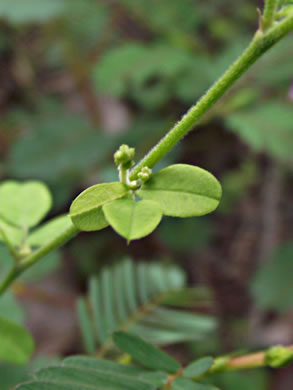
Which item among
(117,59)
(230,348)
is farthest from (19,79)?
(230,348)

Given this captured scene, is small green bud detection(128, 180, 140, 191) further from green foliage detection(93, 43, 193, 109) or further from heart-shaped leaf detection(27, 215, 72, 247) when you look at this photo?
green foliage detection(93, 43, 193, 109)

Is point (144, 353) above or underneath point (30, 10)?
underneath

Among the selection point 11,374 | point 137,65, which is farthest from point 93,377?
point 137,65

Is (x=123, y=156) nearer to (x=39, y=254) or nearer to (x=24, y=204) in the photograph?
(x=39, y=254)

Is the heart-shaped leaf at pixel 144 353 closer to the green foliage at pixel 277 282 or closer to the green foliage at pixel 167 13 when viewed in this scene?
the green foliage at pixel 277 282

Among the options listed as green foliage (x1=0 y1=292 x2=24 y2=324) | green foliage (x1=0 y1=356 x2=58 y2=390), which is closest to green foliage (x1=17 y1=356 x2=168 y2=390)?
green foliage (x1=0 y1=356 x2=58 y2=390)

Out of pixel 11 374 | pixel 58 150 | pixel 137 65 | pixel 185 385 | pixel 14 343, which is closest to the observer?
pixel 185 385

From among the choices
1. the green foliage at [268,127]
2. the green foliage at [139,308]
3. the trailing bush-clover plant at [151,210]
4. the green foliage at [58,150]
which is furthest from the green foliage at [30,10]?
the trailing bush-clover plant at [151,210]
